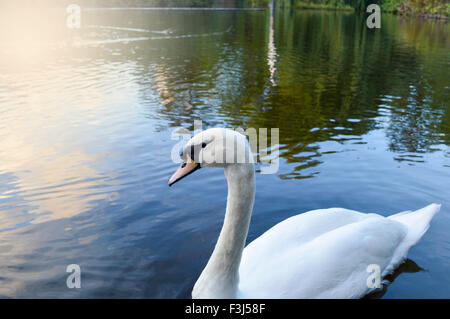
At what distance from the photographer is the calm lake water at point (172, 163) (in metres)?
4.32

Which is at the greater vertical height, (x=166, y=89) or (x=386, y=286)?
(x=166, y=89)

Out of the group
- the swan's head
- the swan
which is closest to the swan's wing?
the swan

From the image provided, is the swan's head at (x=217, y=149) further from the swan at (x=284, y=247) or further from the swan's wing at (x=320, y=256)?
the swan's wing at (x=320, y=256)

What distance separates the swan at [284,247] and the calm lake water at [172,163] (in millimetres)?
553

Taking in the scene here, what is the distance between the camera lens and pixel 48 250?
4539mm

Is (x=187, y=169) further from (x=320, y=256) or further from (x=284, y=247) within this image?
(x=320, y=256)

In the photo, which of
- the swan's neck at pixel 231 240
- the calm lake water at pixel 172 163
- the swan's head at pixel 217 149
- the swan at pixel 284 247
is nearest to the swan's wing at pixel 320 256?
the swan at pixel 284 247

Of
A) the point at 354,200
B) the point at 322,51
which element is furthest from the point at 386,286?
the point at 322,51

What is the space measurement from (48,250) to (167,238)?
1.30 m

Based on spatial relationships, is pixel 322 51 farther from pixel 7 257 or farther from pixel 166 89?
pixel 7 257

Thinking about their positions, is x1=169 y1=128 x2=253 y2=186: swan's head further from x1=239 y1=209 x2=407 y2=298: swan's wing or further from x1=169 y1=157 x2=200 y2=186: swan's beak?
x1=239 y1=209 x2=407 y2=298: swan's wing

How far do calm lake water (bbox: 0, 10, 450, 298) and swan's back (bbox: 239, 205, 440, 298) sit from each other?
490 millimetres

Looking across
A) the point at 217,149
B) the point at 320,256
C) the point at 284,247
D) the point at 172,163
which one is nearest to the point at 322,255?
the point at 320,256
